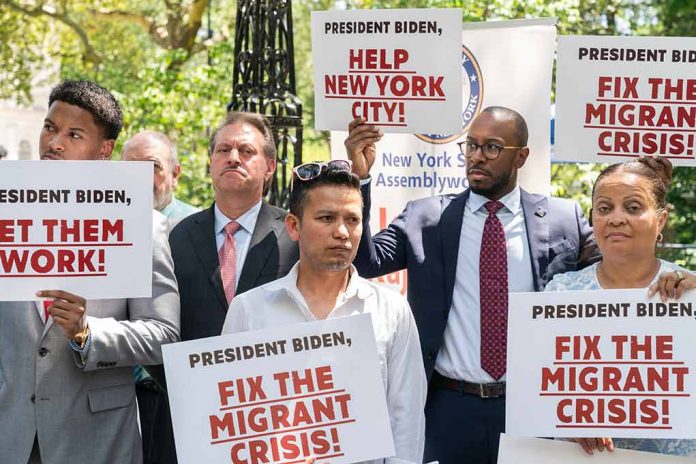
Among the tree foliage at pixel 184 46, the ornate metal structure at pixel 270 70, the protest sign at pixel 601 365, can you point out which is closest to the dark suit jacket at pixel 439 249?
the protest sign at pixel 601 365

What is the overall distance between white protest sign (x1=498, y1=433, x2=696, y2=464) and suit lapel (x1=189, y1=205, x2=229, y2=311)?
136cm

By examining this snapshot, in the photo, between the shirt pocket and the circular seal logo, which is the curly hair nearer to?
the shirt pocket

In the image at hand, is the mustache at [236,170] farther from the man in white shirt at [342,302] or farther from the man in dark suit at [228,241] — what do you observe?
the man in white shirt at [342,302]

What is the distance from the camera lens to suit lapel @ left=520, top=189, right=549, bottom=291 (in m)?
4.97

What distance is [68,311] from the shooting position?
399 cm

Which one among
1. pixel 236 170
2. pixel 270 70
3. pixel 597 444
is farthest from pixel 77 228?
pixel 270 70

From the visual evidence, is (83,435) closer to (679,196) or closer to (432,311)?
(432,311)

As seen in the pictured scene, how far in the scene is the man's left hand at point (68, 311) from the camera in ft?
13.0

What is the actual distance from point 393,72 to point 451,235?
2.35ft

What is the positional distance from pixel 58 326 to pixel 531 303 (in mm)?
1623

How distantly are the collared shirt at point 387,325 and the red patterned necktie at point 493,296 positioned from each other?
731 millimetres

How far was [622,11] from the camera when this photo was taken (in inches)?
608

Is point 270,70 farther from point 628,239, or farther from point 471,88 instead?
point 628,239

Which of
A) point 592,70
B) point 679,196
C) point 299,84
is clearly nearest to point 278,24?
point 592,70
